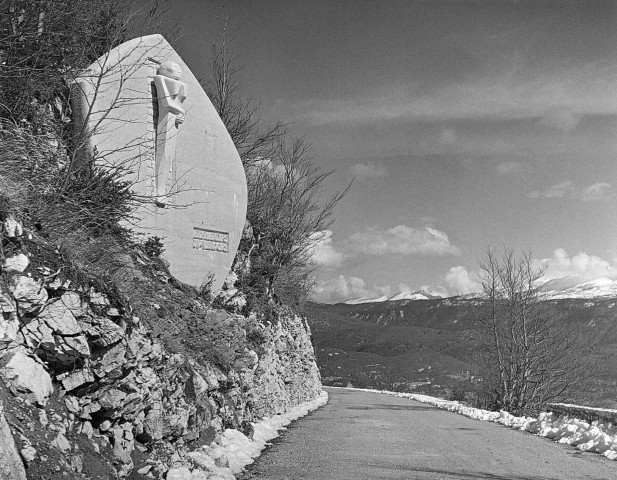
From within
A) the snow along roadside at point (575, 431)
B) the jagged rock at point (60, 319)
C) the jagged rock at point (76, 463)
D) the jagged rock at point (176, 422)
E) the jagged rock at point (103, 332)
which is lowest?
the snow along roadside at point (575, 431)

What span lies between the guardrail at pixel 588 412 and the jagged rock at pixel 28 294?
11.2 metres

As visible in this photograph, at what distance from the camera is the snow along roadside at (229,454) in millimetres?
6605

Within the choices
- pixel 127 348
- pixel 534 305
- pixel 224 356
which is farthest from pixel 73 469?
pixel 534 305

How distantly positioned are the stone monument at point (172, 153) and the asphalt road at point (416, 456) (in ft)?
13.4

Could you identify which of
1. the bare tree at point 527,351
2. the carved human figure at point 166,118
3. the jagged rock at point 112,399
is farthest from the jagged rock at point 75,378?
the bare tree at point 527,351

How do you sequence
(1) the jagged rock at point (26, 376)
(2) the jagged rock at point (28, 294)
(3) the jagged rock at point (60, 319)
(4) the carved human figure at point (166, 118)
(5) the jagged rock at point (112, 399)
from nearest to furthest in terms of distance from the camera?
(1) the jagged rock at point (26, 376) → (2) the jagged rock at point (28, 294) → (3) the jagged rock at point (60, 319) → (5) the jagged rock at point (112, 399) → (4) the carved human figure at point (166, 118)

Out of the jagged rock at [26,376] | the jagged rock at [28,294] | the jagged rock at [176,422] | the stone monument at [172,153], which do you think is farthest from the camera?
the stone monument at [172,153]

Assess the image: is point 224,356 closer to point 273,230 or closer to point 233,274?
point 233,274

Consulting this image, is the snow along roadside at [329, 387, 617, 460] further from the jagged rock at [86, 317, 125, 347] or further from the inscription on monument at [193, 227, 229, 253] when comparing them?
the jagged rock at [86, 317, 125, 347]

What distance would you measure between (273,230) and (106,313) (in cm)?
1263

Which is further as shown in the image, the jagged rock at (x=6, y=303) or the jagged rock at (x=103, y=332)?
the jagged rock at (x=103, y=332)

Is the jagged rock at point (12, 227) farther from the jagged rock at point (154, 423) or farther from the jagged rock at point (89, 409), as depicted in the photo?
the jagged rock at point (154, 423)

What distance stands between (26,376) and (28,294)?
2.31ft

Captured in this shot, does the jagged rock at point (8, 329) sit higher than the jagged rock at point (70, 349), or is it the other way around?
the jagged rock at point (8, 329)
